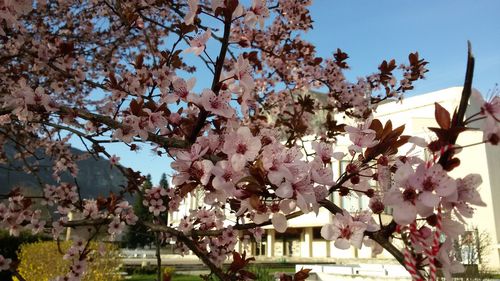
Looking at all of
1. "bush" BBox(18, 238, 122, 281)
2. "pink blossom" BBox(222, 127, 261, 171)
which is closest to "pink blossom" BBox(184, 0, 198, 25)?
"pink blossom" BBox(222, 127, 261, 171)

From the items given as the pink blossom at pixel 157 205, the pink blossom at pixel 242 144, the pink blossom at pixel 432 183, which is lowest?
the pink blossom at pixel 432 183

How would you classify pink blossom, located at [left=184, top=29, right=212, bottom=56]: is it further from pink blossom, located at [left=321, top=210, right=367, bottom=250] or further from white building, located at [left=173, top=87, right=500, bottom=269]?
white building, located at [left=173, top=87, right=500, bottom=269]

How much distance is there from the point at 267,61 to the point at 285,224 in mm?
6089

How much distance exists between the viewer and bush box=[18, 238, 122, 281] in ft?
24.0

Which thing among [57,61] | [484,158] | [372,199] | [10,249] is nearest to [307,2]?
[57,61]

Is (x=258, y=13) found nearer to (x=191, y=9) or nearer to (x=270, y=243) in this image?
(x=191, y=9)

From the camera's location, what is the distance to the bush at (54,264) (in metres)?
7.30

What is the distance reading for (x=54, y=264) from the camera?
7.64 m

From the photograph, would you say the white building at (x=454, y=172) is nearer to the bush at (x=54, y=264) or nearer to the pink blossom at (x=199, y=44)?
the bush at (x=54, y=264)

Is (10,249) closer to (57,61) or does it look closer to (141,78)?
(57,61)

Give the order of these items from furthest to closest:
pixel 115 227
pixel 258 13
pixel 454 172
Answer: pixel 454 172 → pixel 115 227 → pixel 258 13

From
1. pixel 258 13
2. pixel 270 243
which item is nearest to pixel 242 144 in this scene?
pixel 258 13

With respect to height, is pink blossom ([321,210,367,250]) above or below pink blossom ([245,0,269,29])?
below

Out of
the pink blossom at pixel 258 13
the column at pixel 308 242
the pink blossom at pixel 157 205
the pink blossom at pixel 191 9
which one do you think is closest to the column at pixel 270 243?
the column at pixel 308 242
